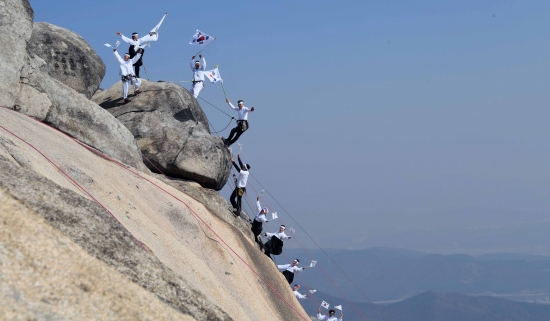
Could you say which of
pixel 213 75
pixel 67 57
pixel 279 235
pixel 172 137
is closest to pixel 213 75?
pixel 213 75

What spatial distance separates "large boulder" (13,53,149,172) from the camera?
2034 centimetres

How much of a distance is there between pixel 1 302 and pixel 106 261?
215 centimetres

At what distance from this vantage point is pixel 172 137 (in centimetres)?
2802

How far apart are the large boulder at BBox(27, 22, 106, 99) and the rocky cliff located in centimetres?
11

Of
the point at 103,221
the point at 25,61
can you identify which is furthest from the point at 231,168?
the point at 103,221

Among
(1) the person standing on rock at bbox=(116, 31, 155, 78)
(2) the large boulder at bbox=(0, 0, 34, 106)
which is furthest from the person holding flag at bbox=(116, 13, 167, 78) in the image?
(2) the large boulder at bbox=(0, 0, 34, 106)

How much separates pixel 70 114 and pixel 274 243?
466 inches

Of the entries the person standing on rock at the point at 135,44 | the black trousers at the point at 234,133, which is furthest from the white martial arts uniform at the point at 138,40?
the black trousers at the point at 234,133

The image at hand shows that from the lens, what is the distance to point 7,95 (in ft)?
63.6

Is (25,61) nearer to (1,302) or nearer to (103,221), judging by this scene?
→ (103,221)

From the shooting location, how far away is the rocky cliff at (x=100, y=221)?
8.20 m

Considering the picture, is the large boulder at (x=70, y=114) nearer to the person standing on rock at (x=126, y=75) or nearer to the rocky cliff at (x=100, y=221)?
the rocky cliff at (x=100, y=221)

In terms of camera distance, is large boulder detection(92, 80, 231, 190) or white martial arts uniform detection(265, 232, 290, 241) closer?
large boulder detection(92, 80, 231, 190)

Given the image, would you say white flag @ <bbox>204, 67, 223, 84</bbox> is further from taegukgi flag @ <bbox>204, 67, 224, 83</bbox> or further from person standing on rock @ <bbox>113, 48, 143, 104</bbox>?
person standing on rock @ <bbox>113, 48, 143, 104</bbox>
